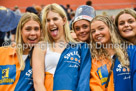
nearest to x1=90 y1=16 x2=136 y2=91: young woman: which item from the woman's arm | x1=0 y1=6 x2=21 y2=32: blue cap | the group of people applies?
the group of people

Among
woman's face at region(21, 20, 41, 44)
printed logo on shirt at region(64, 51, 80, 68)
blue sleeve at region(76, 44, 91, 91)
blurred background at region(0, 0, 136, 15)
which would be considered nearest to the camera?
blue sleeve at region(76, 44, 91, 91)

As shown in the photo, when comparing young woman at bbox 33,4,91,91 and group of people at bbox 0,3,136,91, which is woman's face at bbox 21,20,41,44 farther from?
young woman at bbox 33,4,91,91

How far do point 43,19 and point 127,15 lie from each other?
1.12 m

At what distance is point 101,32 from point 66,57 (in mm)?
547

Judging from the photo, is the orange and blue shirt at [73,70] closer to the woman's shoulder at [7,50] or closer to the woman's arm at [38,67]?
the woman's arm at [38,67]

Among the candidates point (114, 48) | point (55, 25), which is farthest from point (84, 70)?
point (55, 25)

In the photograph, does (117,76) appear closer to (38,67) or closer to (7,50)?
(38,67)

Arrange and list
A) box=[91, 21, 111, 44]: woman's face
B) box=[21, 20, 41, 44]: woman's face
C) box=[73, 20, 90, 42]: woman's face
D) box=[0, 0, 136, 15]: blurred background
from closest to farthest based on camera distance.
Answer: box=[91, 21, 111, 44]: woman's face
box=[21, 20, 41, 44]: woman's face
box=[73, 20, 90, 42]: woman's face
box=[0, 0, 136, 15]: blurred background

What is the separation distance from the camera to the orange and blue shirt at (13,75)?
2.29m

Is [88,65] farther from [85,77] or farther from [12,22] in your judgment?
[12,22]

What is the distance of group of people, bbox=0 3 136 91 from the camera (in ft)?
7.13

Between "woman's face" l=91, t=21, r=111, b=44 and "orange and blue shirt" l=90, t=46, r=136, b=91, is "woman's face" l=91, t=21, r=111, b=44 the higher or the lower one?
the higher one

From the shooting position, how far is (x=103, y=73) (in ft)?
7.32

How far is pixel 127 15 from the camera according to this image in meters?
2.49
